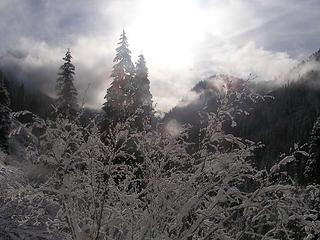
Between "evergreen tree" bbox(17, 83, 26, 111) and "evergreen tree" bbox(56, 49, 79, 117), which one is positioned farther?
"evergreen tree" bbox(17, 83, 26, 111)

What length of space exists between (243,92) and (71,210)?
1.91m

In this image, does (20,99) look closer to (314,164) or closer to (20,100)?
(20,100)

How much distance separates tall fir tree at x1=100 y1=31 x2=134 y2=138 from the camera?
29844 millimetres

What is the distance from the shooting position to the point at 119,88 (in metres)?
31.9

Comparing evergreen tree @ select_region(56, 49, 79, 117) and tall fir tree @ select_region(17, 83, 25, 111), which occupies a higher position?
tall fir tree @ select_region(17, 83, 25, 111)

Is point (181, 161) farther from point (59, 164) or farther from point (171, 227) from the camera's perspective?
point (59, 164)

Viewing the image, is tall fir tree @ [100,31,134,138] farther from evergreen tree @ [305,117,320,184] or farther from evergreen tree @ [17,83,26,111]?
evergreen tree @ [17,83,26,111]

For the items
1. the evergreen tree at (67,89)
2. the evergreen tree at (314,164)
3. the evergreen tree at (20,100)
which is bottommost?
the evergreen tree at (314,164)

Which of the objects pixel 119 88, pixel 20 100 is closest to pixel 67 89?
pixel 119 88

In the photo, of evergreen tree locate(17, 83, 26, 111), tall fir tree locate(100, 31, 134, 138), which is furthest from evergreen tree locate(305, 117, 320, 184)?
evergreen tree locate(17, 83, 26, 111)

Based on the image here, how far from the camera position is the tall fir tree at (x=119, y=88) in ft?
97.9

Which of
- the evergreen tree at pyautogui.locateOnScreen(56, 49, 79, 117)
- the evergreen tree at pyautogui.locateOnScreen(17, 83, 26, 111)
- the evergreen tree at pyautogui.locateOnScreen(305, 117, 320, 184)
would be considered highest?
the evergreen tree at pyautogui.locateOnScreen(17, 83, 26, 111)

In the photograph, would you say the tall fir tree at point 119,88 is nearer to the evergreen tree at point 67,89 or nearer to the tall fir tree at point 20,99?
the evergreen tree at point 67,89

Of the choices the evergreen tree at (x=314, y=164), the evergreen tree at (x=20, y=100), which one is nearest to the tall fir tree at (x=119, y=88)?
the evergreen tree at (x=314, y=164)
